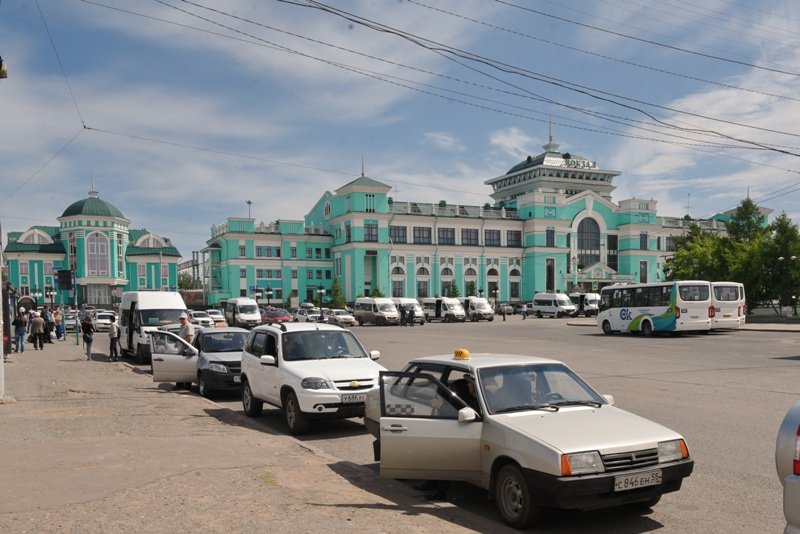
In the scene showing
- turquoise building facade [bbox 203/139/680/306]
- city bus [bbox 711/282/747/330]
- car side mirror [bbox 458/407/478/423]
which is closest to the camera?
car side mirror [bbox 458/407/478/423]

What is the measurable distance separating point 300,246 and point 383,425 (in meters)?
88.9

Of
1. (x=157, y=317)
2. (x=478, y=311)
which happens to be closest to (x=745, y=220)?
(x=478, y=311)

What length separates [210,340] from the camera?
15609 millimetres

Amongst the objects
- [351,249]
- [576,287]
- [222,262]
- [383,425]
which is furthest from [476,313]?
A: [383,425]

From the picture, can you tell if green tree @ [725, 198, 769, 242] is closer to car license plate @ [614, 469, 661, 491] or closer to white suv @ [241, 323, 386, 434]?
white suv @ [241, 323, 386, 434]

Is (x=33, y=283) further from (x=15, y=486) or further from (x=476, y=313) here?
(x=15, y=486)

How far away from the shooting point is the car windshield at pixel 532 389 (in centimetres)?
652

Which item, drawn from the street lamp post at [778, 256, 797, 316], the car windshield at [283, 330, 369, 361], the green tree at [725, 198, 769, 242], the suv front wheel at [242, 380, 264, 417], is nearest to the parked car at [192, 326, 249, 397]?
the suv front wheel at [242, 380, 264, 417]

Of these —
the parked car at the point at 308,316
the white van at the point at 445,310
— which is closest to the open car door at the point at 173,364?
the parked car at the point at 308,316

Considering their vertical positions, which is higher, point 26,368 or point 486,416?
point 486,416

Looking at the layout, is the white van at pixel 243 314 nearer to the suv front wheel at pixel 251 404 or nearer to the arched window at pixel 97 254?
the arched window at pixel 97 254

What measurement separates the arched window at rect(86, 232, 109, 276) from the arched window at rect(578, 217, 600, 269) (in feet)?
215

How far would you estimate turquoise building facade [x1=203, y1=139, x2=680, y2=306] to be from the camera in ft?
295

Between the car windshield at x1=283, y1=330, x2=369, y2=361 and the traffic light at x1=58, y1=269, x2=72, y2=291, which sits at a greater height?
the traffic light at x1=58, y1=269, x2=72, y2=291
